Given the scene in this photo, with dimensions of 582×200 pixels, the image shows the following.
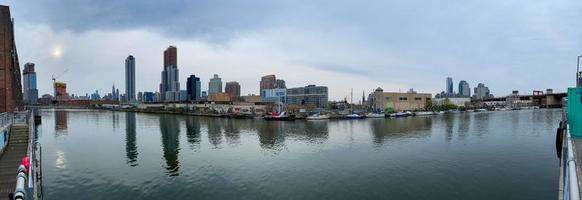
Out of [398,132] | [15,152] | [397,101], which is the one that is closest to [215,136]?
[398,132]

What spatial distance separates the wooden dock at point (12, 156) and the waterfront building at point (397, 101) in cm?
12380

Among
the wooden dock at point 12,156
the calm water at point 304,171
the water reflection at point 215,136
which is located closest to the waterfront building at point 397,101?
the water reflection at point 215,136

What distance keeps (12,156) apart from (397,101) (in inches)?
5404

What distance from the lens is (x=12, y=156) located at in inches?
707

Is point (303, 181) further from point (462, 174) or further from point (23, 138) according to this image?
point (23, 138)

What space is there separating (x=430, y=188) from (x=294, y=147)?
21.6m

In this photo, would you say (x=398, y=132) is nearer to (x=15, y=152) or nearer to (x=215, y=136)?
(x=215, y=136)

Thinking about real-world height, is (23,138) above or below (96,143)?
above

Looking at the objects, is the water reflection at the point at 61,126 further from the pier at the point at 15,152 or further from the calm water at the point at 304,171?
the pier at the point at 15,152

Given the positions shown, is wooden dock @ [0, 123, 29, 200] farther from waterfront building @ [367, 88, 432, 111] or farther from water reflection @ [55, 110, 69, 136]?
waterfront building @ [367, 88, 432, 111]

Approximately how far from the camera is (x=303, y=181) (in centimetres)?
2419

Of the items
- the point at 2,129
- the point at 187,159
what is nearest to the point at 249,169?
the point at 187,159

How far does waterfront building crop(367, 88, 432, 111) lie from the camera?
451ft

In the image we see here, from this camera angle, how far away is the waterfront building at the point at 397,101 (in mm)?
137500
